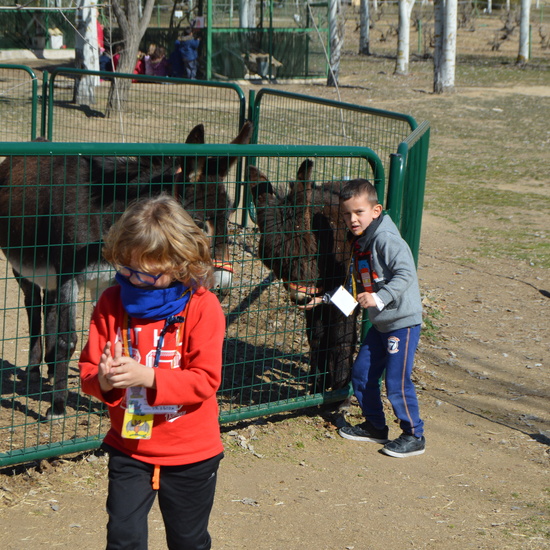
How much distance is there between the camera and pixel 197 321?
2.50 meters

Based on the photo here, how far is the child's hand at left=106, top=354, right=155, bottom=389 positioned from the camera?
7.47ft

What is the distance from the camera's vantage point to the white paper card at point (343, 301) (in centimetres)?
406

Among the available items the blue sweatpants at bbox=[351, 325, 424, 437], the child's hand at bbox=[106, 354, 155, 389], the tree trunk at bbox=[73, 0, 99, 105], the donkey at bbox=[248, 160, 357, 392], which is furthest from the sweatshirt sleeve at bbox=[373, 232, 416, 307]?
the tree trunk at bbox=[73, 0, 99, 105]

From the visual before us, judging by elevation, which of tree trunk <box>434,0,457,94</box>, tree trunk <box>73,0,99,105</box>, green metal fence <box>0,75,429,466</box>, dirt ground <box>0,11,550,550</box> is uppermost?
tree trunk <box>434,0,457,94</box>

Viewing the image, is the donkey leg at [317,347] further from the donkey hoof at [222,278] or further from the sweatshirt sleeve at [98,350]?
the sweatshirt sleeve at [98,350]

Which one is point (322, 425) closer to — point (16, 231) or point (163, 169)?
point (163, 169)

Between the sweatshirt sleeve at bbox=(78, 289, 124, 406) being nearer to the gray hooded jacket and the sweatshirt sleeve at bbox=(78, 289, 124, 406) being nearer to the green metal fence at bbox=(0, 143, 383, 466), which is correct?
the green metal fence at bbox=(0, 143, 383, 466)

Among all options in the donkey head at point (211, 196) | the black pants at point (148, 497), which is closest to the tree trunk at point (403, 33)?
the donkey head at point (211, 196)

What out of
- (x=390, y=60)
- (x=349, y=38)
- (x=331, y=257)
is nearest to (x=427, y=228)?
(x=331, y=257)

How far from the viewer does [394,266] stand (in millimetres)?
4082

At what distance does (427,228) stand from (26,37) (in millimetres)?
23162

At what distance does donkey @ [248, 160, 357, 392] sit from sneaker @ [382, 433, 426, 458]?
57 cm

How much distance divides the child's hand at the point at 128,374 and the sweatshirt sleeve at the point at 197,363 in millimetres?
37

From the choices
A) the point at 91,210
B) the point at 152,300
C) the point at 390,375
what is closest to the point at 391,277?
the point at 390,375
